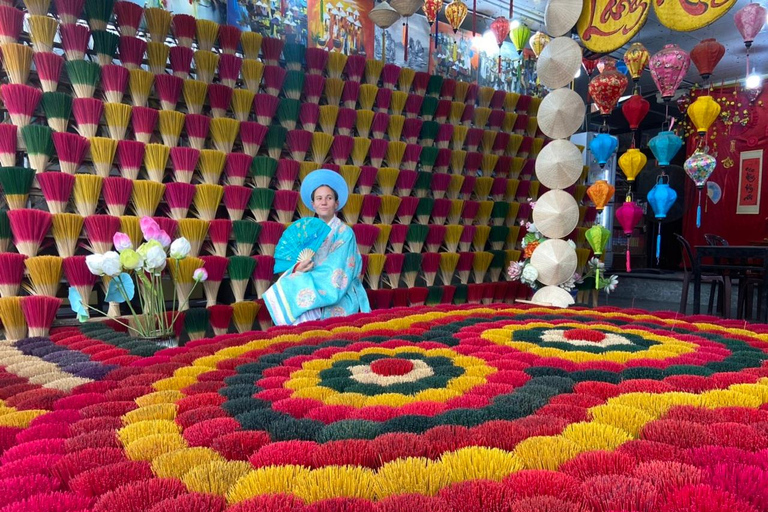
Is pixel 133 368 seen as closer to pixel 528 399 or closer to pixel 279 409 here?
pixel 279 409

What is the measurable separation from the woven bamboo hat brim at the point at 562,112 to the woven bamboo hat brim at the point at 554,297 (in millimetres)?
903

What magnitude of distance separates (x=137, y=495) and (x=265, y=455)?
6.2 inches

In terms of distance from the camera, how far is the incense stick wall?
1.97m

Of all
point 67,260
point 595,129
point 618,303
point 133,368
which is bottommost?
point 618,303

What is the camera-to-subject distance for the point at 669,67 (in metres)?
2.53

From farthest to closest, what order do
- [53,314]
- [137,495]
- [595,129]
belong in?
[595,129], [53,314], [137,495]

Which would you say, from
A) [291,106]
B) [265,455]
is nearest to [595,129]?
→ [291,106]

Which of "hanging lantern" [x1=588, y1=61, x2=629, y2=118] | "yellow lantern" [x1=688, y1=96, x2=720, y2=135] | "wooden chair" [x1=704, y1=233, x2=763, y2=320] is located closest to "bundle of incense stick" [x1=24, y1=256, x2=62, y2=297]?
"hanging lantern" [x1=588, y1=61, x2=629, y2=118]

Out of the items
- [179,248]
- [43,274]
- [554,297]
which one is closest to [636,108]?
[554,297]

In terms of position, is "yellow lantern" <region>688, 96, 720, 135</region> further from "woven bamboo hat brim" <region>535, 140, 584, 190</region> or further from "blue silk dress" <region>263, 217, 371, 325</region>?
"blue silk dress" <region>263, 217, 371, 325</region>

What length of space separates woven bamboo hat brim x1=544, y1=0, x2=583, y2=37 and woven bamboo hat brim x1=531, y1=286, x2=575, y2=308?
56.7 inches

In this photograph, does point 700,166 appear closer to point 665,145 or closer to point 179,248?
point 665,145

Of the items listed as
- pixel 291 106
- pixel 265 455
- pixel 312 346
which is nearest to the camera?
pixel 265 455

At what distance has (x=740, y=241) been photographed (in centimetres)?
685
